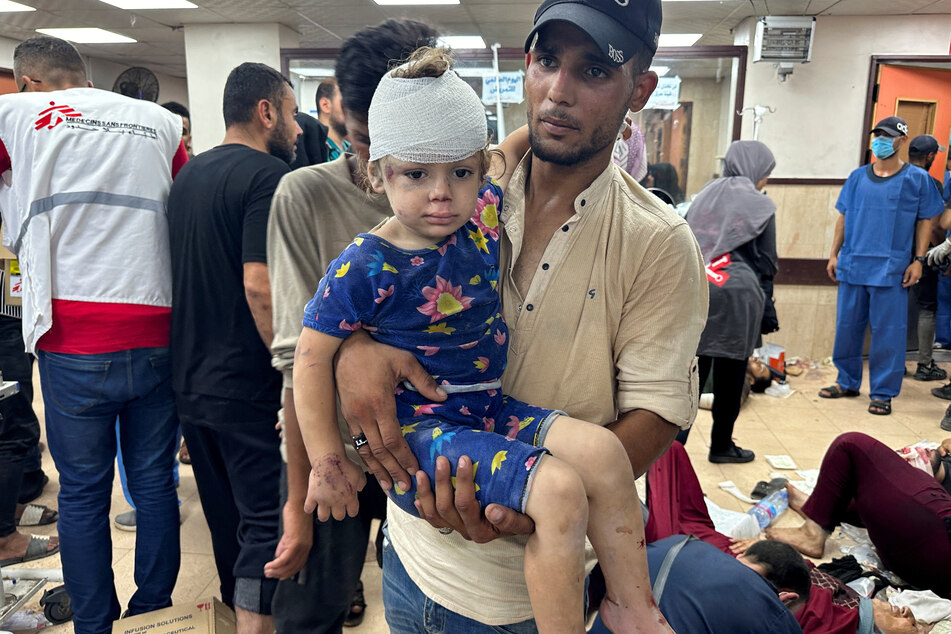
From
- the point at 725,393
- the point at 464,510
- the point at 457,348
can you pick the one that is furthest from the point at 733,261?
the point at 464,510

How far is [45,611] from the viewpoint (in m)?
2.58

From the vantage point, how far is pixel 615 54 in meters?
1.08

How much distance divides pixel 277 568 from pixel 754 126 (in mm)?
6026

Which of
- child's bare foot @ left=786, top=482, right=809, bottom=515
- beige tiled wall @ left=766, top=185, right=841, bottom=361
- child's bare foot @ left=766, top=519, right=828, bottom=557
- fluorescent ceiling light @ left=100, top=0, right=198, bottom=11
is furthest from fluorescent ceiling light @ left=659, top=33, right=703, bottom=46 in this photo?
child's bare foot @ left=766, top=519, right=828, bottom=557

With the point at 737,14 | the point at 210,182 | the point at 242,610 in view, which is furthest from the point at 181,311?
the point at 737,14

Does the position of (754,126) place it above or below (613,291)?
above

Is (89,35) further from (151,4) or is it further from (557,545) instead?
(557,545)

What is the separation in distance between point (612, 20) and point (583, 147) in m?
0.20

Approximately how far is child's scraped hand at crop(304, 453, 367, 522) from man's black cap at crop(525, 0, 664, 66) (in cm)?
79

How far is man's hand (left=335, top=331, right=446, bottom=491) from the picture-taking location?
1.07 meters

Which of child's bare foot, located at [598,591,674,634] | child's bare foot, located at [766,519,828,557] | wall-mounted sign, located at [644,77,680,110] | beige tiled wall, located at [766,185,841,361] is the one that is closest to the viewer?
child's bare foot, located at [598,591,674,634]

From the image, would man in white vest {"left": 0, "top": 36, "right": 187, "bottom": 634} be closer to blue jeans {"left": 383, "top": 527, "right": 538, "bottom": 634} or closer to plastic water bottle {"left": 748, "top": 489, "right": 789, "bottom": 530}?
blue jeans {"left": 383, "top": 527, "right": 538, "bottom": 634}

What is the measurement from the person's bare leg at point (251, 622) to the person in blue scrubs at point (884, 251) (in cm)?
465

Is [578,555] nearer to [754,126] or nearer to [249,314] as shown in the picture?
[249,314]
